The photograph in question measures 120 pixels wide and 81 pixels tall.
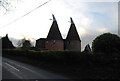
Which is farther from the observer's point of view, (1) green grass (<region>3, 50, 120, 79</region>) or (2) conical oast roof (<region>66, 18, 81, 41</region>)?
(2) conical oast roof (<region>66, 18, 81, 41</region>)

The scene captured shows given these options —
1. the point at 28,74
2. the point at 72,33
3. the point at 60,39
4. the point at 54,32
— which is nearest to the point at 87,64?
the point at 28,74

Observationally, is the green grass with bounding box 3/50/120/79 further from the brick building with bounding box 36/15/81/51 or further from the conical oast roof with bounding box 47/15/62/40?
the conical oast roof with bounding box 47/15/62/40

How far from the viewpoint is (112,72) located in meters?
19.4

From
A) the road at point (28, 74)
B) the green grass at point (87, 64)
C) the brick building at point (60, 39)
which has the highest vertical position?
the brick building at point (60, 39)

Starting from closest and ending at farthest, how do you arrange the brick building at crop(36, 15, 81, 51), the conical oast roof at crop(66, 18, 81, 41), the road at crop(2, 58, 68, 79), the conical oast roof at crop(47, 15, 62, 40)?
the road at crop(2, 58, 68, 79) → the brick building at crop(36, 15, 81, 51) → the conical oast roof at crop(47, 15, 62, 40) → the conical oast roof at crop(66, 18, 81, 41)

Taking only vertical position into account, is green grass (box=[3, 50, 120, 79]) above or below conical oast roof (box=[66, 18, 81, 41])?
below

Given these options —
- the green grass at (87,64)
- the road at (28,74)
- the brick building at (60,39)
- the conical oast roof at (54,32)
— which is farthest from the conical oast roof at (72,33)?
the road at (28,74)

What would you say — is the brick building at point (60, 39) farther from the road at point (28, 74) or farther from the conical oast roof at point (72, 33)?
the road at point (28, 74)

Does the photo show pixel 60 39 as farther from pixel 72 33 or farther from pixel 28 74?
pixel 28 74

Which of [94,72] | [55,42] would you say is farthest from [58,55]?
[55,42]

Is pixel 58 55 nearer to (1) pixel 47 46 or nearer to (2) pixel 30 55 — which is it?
(2) pixel 30 55

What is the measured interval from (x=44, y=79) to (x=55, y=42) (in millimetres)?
54742

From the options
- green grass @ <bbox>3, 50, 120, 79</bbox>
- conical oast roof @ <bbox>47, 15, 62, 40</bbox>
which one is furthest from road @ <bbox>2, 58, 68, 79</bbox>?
conical oast roof @ <bbox>47, 15, 62, 40</bbox>

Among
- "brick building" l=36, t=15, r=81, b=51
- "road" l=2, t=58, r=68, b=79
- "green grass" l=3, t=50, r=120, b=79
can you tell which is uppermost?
"brick building" l=36, t=15, r=81, b=51
